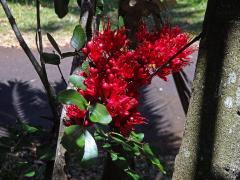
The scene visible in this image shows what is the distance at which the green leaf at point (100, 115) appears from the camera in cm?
130

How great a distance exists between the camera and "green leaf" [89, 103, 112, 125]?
4.28 feet

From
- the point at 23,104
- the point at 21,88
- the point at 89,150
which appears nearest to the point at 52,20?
the point at 21,88

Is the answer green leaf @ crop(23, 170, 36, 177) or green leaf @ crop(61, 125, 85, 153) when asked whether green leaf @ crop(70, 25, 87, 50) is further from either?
green leaf @ crop(23, 170, 36, 177)

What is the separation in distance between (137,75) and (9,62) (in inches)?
207

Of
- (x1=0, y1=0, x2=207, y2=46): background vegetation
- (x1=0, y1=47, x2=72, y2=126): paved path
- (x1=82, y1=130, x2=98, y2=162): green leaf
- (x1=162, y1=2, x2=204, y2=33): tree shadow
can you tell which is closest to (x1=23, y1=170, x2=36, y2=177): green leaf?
(x1=82, y1=130, x2=98, y2=162): green leaf

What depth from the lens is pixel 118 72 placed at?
4.56 ft

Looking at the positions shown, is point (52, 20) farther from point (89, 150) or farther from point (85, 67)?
point (89, 150)

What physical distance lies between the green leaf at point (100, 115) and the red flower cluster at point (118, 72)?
0.18ft

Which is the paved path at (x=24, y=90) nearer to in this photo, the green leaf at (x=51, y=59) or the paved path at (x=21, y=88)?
the paved path at (x=21, y=88)

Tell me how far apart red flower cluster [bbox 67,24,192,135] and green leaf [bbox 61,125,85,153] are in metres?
0.06

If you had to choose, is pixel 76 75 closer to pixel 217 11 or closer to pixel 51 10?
pixel 217 11

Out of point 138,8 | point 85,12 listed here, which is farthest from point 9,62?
point 85,12

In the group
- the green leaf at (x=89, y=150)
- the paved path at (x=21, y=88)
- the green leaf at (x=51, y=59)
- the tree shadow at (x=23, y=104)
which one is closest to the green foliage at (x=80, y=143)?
the green leaf at (x=89, y=150)

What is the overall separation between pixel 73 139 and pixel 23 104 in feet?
12.8
